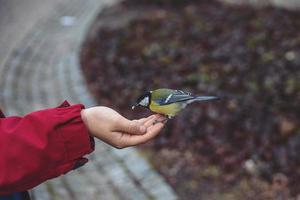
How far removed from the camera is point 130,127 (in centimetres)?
239

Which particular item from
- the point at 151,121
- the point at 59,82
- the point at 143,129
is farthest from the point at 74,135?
the point at 59,82

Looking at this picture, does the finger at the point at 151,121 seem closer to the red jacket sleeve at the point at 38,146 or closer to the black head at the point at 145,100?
the black head at the point at 145,100

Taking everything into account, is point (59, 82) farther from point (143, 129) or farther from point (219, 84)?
point (143, 129)

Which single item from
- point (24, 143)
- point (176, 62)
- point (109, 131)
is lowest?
point (176, 62)

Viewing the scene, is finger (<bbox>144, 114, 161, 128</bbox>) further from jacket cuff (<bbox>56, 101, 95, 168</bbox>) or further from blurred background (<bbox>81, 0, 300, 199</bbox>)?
blurred background (<bbox>81, 0, 300, 199</bbox>)

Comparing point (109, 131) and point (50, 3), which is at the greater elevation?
point (109, 131)

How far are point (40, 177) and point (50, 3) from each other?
1086 cm

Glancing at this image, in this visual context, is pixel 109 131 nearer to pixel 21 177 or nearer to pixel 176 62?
pixel 21 177

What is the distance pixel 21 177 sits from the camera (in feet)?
6.24

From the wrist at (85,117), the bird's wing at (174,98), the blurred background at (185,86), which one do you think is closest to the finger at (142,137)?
the bird's wing at (174,98)

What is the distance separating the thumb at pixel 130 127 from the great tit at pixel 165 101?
5.2 inches

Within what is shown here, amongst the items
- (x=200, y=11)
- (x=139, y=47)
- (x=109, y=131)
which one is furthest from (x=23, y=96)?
(x=109, y=131)

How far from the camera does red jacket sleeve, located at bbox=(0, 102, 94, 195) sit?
1892 mm

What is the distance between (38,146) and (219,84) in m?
3.90
